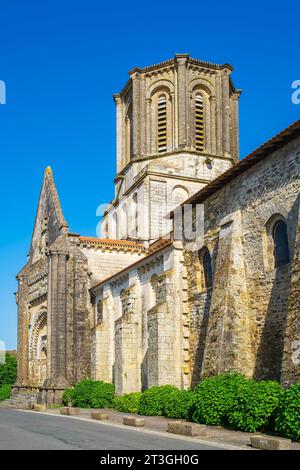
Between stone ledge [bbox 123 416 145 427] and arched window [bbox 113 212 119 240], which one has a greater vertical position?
arched window [bbox 113 212 119 240]

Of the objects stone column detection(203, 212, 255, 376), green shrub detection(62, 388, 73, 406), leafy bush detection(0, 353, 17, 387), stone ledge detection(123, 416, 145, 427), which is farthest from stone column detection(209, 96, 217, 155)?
leafy bush detection(0, 353, 17, 387)

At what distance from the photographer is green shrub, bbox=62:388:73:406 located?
2822cm

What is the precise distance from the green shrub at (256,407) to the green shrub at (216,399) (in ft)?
→ 2.11

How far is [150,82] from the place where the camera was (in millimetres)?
36844

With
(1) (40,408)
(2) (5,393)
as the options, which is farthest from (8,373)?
(1) (40,408)

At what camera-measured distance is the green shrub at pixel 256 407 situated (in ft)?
44.9

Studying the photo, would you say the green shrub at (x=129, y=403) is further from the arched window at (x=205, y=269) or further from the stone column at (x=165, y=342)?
the arched window at (x=205, y=269)

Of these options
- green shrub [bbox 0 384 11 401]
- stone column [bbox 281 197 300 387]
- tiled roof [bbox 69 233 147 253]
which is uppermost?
tiled roof [bbox 69 233 147 253]

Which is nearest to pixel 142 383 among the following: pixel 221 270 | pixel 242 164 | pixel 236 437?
pixel 221 270

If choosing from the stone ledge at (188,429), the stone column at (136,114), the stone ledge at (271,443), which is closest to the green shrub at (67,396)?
the stone ledge at (188,429)

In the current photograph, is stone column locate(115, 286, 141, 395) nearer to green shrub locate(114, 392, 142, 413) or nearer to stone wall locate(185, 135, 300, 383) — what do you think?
green shrub locate(114, 392, 142, 413)

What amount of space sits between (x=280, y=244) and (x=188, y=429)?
6658 mm

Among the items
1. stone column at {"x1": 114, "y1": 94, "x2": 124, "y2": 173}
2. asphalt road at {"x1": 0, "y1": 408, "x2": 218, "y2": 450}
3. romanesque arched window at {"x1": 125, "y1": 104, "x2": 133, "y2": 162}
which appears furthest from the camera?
stone column at {"x1": 114, "y1": 94, "x2": 124, "y2": 173}

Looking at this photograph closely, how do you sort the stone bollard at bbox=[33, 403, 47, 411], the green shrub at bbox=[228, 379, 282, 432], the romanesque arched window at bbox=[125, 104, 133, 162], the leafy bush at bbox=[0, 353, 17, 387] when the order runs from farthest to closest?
Answer: the leafy bush at bbox=[0, 353, 17, 387]
the romanesque arched window at bbox=[125, 104, 133, 162]
the stone bollard at bbox=[33, 403, 47, 411]
the green shrub at bbox=[228, 379, 282, 432]
